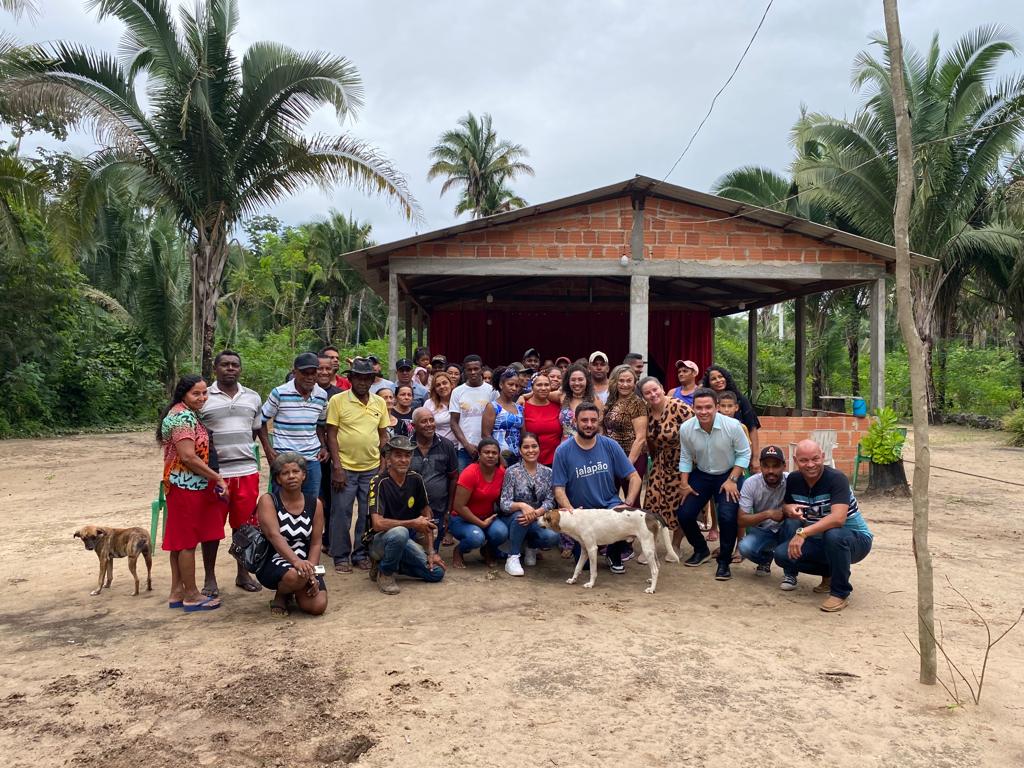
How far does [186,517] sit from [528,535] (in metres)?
2.48

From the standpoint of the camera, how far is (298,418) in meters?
5.74

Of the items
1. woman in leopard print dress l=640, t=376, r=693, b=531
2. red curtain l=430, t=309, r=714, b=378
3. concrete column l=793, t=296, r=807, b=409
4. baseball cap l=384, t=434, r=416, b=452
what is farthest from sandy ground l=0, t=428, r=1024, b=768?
red curtain l=430, t=309, r=714, b=378

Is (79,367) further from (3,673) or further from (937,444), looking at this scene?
(937,444)

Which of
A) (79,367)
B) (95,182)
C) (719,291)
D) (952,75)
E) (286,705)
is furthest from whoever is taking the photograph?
(79,367)

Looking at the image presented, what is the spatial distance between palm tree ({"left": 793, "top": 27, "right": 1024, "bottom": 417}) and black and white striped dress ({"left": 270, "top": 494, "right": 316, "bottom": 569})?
15.0 meters

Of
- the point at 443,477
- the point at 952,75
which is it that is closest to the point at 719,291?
the point at 952,75

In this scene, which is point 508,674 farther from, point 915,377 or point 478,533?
point 915,377

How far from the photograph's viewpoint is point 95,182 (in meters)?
11.7

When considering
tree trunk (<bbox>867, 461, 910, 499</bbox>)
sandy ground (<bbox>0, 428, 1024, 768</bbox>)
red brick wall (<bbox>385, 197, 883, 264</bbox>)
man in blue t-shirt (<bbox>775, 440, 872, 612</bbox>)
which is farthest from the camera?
red brick wall (<bbox>385, 197, 883, 264</bbox>)

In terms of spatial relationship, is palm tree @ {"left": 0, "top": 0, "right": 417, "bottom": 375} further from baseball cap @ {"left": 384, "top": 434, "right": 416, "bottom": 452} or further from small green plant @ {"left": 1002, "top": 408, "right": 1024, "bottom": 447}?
small green plant @ {"left": 1002, "top": 408, "right": 1024, "bottom": 447}

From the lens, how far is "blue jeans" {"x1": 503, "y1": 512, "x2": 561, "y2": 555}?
597 cm

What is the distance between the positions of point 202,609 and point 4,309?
548 inches

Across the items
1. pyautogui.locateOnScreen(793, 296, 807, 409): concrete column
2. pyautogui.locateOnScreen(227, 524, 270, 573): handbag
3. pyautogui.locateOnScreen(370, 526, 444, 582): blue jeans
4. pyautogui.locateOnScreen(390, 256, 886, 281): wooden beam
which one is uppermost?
pyautogui.locateOnScreen(390, 256, 886, 281): wooden beam

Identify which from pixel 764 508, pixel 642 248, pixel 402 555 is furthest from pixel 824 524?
pixel 642 248
